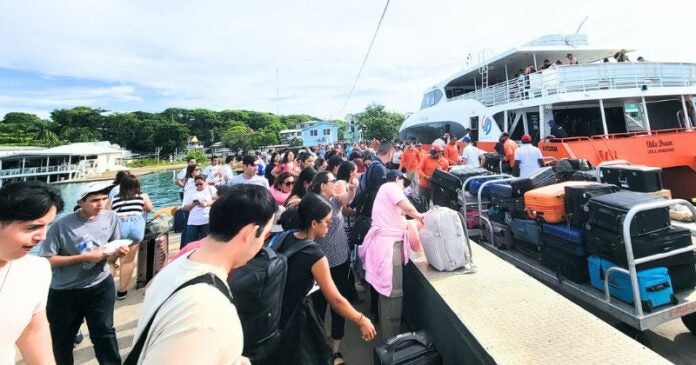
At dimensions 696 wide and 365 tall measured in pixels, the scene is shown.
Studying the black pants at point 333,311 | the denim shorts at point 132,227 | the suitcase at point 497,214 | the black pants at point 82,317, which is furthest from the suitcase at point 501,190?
the denim shorts at point 132,227

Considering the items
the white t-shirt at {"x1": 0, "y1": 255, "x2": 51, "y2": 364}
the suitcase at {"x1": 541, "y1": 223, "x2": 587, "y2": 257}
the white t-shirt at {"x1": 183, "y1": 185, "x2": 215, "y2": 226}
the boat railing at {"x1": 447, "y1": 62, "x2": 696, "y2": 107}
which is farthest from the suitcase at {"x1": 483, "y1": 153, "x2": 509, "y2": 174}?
the white t-shirt at {"x1": 0, "y1": 255, "x2": 51, "y2": 364}

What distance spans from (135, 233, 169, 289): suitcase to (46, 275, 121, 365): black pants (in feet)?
7.19

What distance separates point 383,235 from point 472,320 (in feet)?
3.31

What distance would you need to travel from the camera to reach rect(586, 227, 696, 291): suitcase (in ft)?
8.02

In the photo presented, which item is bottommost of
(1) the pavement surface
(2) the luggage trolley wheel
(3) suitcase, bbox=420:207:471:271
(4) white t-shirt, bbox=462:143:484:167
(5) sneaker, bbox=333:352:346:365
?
(1) the pavement surface

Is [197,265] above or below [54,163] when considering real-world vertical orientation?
below

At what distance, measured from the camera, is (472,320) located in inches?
77.7

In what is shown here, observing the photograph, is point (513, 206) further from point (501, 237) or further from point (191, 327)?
point (191, 327)

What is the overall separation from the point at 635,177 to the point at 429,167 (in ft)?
11.3

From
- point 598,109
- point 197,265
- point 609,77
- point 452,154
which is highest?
point 609,77

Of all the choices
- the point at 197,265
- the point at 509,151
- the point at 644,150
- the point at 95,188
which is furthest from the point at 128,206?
the point at 644,150

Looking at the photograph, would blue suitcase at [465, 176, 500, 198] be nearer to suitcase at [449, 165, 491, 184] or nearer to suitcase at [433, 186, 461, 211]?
suitcase at [449, 165, 491, 184]

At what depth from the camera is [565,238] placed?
306cm

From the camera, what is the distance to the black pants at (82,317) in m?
2.33
